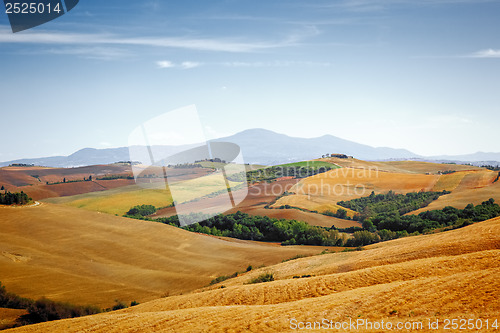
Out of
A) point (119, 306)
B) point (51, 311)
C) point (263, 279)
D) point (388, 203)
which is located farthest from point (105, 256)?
point (388, 203)

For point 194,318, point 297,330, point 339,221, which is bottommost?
point 339,221

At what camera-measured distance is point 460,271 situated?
11.8 m

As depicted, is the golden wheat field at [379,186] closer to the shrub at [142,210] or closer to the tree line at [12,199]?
the shrub at [142,210]

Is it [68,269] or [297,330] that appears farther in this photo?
[68,269]

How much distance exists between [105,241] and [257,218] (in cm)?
2410

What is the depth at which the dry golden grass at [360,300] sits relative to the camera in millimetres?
8508

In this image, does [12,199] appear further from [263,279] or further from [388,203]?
[388,203]

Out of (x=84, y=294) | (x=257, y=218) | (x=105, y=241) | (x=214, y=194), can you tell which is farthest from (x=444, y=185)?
(x=84, y=294)

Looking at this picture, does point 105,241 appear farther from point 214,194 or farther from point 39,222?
point 214,194

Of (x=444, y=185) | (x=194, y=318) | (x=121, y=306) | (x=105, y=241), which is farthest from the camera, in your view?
(x=444, y=185)

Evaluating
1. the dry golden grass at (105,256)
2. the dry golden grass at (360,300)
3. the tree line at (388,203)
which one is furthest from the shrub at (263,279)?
the tree line at (388,203)

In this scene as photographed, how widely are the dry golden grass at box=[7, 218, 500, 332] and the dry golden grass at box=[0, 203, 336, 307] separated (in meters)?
10.1

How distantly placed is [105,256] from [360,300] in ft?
94.6

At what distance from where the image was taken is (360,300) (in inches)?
393
